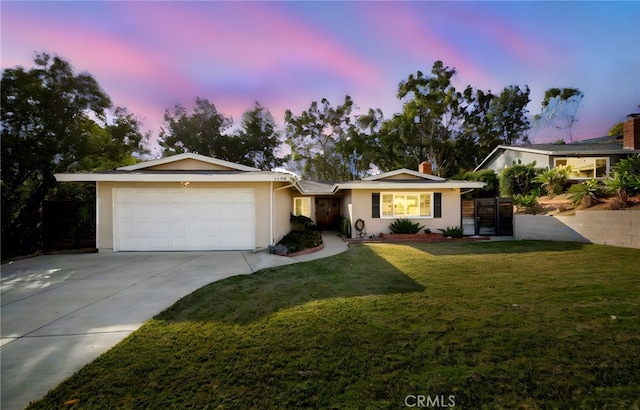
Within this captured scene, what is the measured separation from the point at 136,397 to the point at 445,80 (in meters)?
32.2

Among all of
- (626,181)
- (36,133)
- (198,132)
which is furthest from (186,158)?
(198,132)

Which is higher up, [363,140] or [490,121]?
[490,121]

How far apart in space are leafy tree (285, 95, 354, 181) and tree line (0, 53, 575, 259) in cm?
12

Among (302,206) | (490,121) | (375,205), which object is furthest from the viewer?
(490,121)

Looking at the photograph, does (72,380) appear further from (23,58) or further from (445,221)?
(23,58)

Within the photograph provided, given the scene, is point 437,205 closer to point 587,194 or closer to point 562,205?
point 562,205

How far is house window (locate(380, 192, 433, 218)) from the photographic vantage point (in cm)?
1252

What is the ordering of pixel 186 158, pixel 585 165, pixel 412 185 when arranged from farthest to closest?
pixel 585 165 < pixel 412 185 < pixel 186 158

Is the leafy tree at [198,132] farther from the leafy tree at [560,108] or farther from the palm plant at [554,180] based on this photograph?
the leafy tree at [560,108]

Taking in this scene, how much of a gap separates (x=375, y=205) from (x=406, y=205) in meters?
1.50

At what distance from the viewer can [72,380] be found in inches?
95.4

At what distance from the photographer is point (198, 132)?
2755 centimetres

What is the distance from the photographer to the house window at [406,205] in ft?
41.1

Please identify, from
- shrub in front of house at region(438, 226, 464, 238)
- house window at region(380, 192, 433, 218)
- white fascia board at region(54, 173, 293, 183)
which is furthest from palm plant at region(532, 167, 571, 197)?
white fascia board at region(54, 173, 293, 183)
